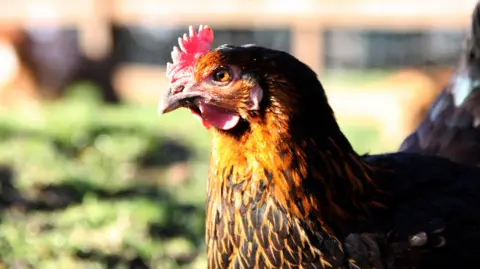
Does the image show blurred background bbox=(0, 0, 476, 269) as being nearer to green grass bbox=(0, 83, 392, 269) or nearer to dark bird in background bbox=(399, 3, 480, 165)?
green grass bbox=(0, 83, 392, 269)

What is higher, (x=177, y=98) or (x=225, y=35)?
(x=177, y=98)

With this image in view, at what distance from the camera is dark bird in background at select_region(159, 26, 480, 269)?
1903mm

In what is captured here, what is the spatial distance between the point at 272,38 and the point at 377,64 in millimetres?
1749

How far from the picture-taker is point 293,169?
6.29ft

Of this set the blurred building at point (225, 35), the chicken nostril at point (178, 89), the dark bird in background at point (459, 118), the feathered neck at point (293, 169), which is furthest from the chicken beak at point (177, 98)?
the blurred building at point (225, 35)

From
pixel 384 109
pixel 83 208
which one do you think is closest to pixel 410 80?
pixel 384 109

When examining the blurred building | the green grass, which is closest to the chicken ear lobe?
the green grass

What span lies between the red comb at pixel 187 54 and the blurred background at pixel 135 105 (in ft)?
4.42

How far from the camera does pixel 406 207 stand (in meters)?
2.08

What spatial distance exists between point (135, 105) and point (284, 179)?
21.8 ft

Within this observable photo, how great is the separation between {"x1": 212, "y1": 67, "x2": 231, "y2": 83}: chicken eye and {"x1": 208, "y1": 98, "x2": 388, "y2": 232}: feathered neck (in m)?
0.15

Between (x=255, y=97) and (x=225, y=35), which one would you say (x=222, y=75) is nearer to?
(x=255, y=97)

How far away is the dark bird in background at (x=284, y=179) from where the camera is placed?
6.24ft

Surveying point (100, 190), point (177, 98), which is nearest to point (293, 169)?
point (177, 98)
